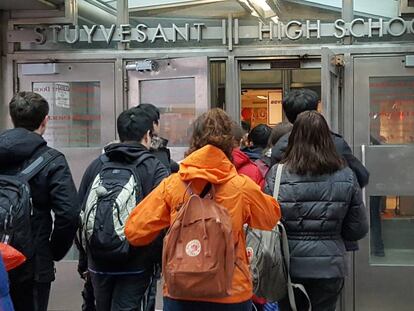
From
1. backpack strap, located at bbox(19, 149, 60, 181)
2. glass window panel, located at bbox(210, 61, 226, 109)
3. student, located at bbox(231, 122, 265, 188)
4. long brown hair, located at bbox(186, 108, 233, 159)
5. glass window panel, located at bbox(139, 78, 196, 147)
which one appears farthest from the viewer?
glass window panel, located at bbox(210, 61, 226, 109)

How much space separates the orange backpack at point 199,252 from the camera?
106 inches

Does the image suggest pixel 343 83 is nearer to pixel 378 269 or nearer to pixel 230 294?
pixel 378 269

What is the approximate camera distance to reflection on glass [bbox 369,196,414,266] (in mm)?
5473

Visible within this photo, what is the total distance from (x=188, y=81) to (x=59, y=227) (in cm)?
256

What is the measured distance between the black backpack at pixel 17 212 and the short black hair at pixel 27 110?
1.09ft

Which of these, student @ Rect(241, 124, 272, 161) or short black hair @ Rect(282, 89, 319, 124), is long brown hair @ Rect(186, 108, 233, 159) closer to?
short black hair @ Rect(282, 89, 319, 124)

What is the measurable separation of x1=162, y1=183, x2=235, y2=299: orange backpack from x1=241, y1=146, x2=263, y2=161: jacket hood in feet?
6.50

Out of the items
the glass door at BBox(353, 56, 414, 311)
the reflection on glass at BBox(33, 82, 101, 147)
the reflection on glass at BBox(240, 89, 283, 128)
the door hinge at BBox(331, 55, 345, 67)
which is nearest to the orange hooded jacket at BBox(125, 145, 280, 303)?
the door hinge at BBox(331, 55, 345, 67)

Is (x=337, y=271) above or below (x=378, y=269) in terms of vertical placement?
above

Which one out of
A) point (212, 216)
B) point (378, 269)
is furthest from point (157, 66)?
point (212, 216)

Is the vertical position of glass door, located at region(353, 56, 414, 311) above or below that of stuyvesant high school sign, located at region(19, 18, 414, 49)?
below

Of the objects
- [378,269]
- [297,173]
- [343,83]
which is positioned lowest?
[378,269]

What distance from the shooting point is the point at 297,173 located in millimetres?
3396

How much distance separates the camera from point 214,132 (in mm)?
3002
